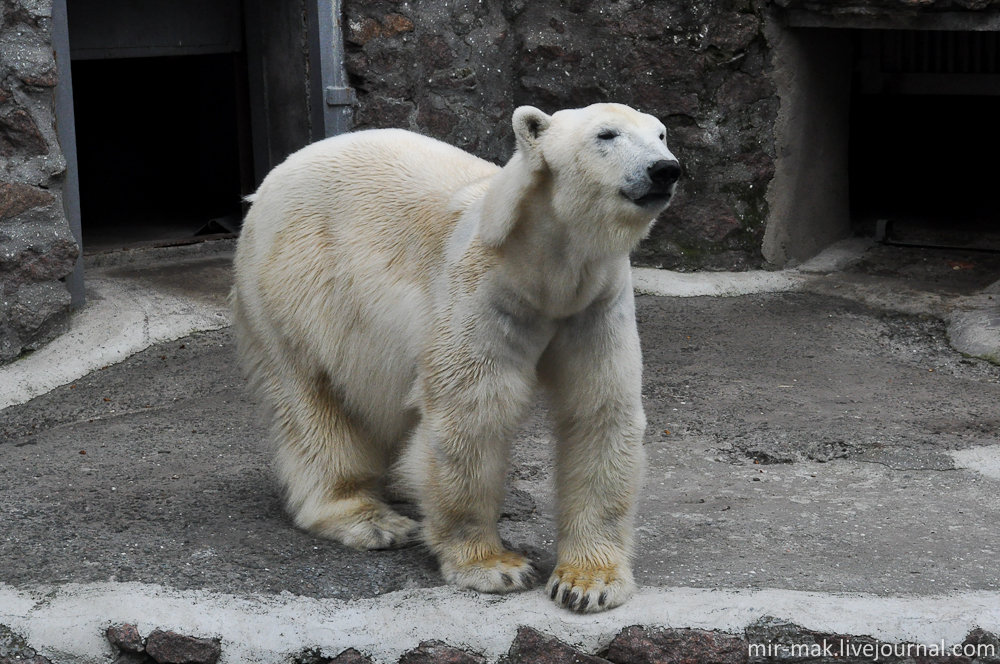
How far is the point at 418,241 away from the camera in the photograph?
9.19 feet

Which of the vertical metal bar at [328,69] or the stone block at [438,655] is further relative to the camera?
the vertical metal bar at [328,69]

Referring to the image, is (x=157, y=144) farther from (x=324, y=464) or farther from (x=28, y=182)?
(x=324, y=464)

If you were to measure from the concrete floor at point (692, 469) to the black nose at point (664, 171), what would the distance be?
973mm

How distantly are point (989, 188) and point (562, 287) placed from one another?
19.3 feet

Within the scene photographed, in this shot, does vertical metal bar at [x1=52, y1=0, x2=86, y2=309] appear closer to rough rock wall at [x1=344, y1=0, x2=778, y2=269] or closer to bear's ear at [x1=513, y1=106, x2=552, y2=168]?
rough rock wall at [x1=344, y1=0, x2=778, y2=269]

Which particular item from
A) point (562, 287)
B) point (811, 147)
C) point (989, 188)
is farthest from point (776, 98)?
point (562, 287)

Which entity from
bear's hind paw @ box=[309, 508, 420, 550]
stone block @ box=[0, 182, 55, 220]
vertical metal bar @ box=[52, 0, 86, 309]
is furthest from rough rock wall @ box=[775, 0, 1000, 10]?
bear's hind paw @ box=[309, 508, 420, 550]

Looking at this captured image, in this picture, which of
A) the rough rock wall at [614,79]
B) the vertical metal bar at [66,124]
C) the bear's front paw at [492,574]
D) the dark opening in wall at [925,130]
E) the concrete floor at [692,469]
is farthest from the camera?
the dark opening in wall at [925,130]

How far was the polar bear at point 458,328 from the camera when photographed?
7.99 ft

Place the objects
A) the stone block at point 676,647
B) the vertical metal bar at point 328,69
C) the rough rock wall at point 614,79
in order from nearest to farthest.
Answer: the stone block at point 676,647 → the vertical metal bar at point 328,69 → the rough rock wall at point 614,79

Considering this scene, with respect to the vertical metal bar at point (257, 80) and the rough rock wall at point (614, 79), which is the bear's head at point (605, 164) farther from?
the vertical metal bar at point (257, 80)

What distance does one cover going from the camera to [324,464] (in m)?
3.04

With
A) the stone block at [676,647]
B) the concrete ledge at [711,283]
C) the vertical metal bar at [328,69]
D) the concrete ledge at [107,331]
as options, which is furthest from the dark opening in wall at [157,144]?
the stone block at [676,647]

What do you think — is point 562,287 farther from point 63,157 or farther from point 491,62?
point 491,62
